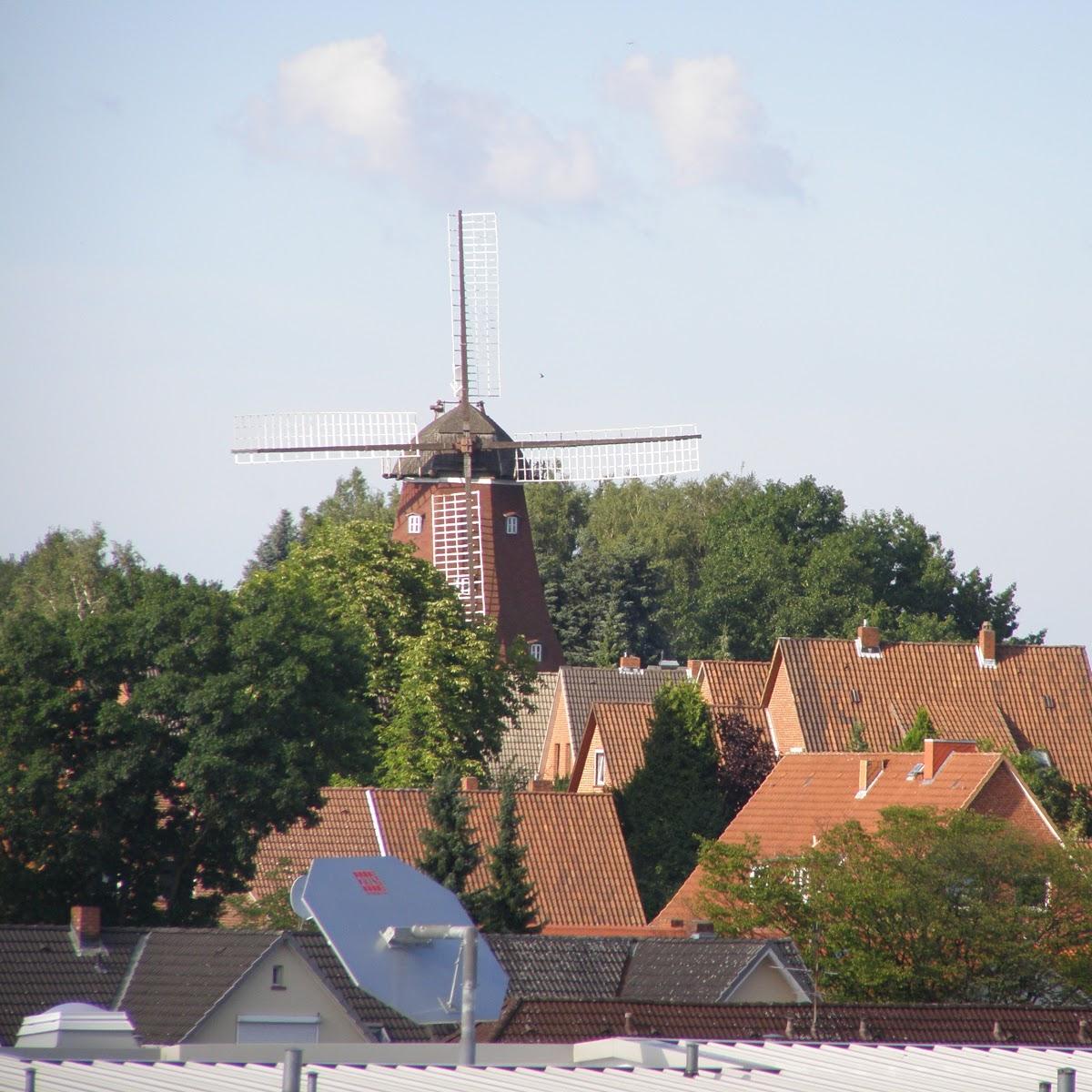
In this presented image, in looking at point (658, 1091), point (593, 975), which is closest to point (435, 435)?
point (593, 975)

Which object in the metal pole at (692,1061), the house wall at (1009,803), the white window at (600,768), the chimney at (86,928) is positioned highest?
the white window at (600,768)

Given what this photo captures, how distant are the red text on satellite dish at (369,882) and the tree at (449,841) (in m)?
22.4

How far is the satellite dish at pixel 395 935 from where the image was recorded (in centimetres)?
1928

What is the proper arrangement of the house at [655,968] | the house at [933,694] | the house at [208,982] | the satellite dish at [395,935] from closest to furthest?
the satellite dish at [395,935], the house at [208,982], the house at [655,968], the house at [933,694]

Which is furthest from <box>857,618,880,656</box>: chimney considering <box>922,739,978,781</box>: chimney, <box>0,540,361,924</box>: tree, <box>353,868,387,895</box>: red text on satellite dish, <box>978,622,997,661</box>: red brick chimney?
<box>353,868,387,895</box>: red text on satellite dish

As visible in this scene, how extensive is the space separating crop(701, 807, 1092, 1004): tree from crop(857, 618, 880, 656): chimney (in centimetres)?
2421

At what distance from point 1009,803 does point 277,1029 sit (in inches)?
783

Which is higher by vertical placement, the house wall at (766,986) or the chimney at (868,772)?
the chimney at (868,772)

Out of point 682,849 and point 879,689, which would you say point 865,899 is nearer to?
point 682,849

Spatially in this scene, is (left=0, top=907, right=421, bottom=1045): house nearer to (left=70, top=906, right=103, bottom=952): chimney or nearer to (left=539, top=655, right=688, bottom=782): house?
(left=70, top=906, right=103, bottom=952): chimney

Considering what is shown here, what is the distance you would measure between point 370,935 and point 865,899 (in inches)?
802

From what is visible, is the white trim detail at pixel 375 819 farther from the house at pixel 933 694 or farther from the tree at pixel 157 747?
the house at pixel 933 694

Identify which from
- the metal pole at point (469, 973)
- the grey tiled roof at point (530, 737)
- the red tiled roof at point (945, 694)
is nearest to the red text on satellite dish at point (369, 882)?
the metal pole at point (469, 973)

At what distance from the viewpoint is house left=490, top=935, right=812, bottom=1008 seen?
1467 inches
